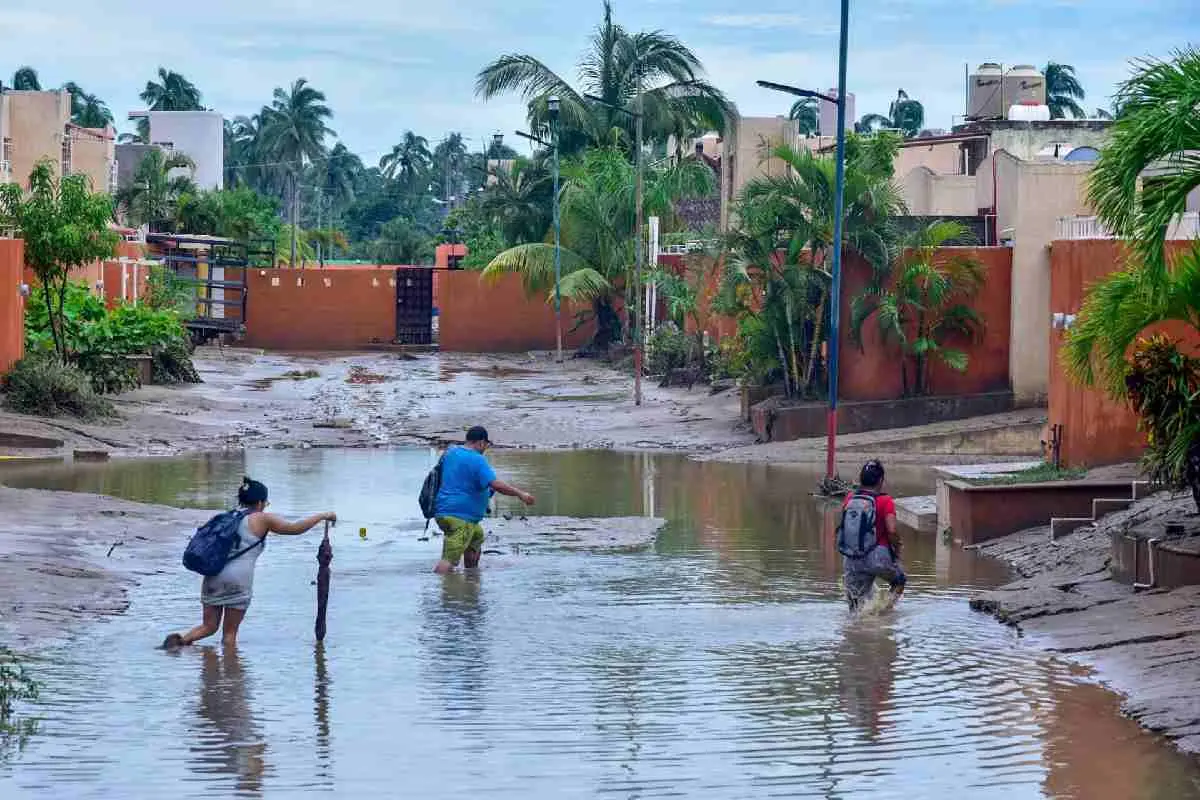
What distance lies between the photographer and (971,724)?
1091cm

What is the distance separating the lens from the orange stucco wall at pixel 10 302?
2895 cm

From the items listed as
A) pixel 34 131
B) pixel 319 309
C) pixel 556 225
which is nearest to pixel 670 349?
pixel 556 225

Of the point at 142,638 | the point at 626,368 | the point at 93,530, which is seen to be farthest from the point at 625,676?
the point at 626,368

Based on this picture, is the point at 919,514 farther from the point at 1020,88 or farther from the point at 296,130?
the point at 296,130

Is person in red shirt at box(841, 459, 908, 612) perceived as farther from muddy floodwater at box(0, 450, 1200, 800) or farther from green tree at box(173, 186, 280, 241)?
green tree at box(173, 186, 280, 241)

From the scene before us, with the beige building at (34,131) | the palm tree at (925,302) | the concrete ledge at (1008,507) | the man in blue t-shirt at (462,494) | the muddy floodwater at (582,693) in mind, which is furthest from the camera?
the beige building at (34,131)

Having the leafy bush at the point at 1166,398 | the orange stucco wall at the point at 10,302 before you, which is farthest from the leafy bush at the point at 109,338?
the leafy bush at the point at 1166,398

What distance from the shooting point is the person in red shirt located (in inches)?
549

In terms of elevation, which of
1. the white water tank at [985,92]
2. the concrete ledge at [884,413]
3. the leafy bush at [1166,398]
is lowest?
the concrete ledge at [884,413]

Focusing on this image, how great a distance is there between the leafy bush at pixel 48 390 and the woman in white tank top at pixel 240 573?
1650cm

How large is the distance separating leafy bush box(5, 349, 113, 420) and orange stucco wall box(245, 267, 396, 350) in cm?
2936

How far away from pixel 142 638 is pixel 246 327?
4621 cm

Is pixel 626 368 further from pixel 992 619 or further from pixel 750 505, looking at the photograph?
pixel 992 619

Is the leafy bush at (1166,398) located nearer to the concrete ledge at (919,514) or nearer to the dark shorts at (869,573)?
the dark shorts at (869,573)
